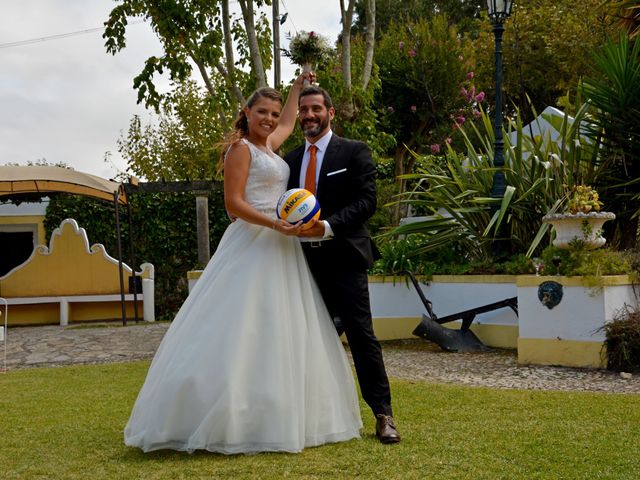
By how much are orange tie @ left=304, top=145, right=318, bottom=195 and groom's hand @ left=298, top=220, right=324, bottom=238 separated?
1.22 feet

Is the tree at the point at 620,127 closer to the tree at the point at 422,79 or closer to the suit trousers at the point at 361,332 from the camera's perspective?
the suit trousers at the point at 361,332

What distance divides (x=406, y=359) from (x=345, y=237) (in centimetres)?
437

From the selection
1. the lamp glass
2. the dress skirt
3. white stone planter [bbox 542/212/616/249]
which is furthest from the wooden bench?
the dress skirt

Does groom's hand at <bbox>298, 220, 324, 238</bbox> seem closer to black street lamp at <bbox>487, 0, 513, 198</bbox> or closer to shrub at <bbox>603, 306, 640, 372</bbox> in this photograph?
shrub at <bbox>603, 306, 640, 372</bbox>

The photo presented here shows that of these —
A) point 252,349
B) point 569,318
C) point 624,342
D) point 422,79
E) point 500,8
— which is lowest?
point 624,342

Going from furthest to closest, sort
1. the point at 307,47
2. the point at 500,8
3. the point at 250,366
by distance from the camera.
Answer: the point at 500,8 → the point at 307,47 → the point at 250,366

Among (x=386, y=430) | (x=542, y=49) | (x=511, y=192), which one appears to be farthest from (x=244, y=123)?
(x=542, y=49)

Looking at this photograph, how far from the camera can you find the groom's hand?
444cm

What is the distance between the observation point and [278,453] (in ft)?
13.8

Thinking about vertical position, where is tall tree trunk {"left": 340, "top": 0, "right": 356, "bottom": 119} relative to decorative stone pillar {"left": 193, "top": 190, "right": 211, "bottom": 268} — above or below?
above

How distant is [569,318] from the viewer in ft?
25.8

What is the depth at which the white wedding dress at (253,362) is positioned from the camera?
4.19m

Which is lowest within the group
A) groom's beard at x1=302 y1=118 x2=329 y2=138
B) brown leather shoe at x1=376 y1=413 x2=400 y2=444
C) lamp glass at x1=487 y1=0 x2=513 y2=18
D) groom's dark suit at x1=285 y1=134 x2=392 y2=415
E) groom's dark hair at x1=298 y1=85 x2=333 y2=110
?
brown leather shoe at x1=376 y1=413 x2=400 y2=444

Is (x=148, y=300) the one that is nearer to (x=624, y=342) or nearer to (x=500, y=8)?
(x=500, y=8)
